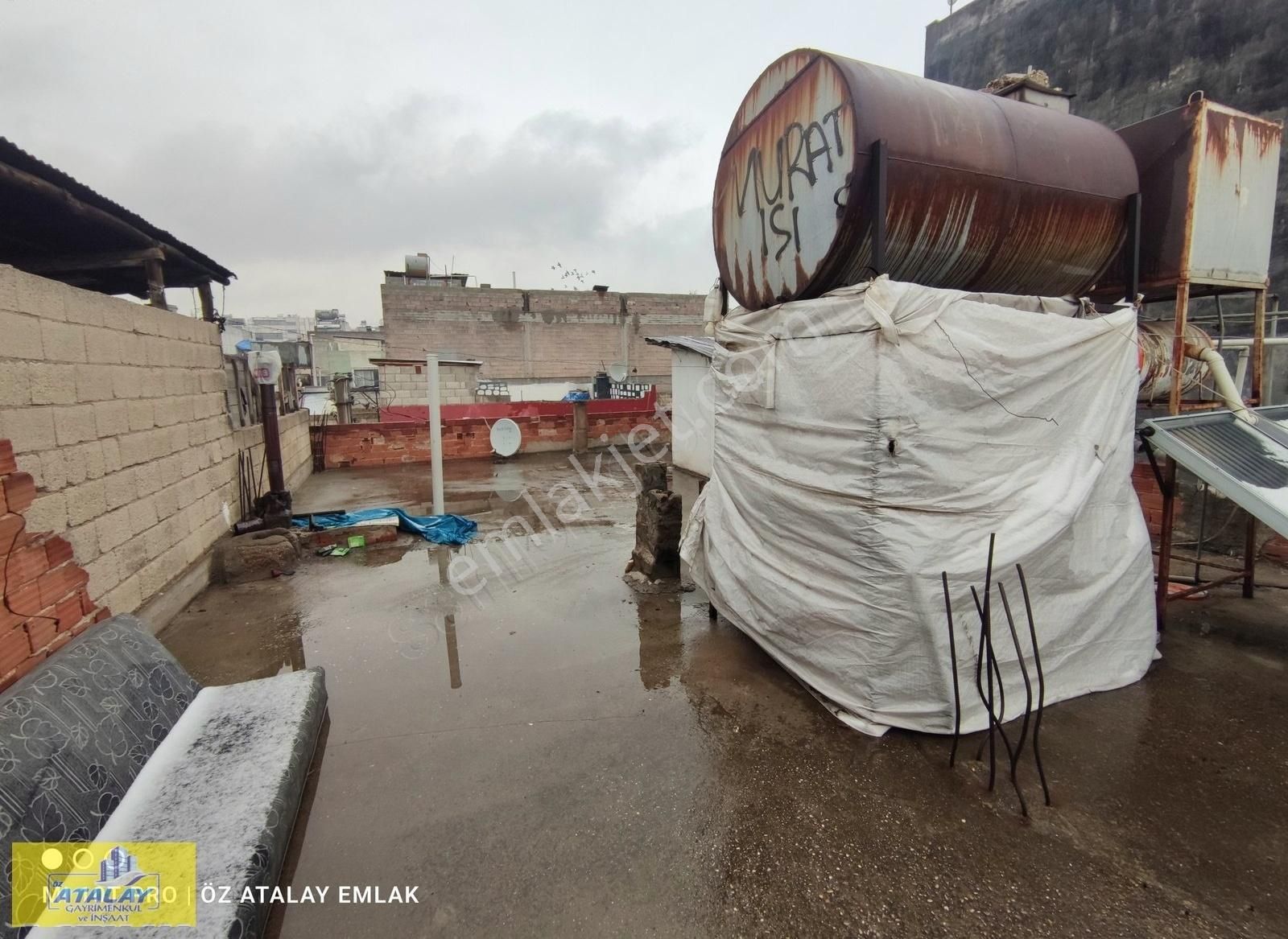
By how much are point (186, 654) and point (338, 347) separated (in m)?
30.5

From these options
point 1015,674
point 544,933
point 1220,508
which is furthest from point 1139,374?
point 544,933

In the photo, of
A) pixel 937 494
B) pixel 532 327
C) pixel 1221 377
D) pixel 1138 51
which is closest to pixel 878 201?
pixel 937 494

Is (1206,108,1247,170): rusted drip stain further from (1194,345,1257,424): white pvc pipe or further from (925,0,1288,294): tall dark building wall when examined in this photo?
(925,0,1288,294): tall dark building wall

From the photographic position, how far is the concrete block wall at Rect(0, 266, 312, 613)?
3.23 metres

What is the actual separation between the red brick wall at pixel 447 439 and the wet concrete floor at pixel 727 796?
26.1 ft

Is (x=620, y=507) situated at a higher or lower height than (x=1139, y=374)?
lower

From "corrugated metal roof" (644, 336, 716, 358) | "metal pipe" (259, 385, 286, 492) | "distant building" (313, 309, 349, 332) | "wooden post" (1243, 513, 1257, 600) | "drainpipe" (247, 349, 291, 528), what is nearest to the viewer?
"wooden post" (1243, 513, 1257, 600)

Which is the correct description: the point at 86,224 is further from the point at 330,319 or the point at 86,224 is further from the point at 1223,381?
the point at 330,319

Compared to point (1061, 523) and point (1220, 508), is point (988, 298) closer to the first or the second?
point (1061, 523)

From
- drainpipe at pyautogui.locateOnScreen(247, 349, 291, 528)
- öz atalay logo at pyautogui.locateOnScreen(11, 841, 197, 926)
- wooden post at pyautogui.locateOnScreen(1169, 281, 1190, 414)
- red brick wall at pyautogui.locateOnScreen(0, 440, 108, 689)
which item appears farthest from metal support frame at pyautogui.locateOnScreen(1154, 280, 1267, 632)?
drainpipe at pyautogui.locateOnScreen(247, 349, 291, 528)

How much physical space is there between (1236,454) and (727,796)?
350 cm

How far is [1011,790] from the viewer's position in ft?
8.38

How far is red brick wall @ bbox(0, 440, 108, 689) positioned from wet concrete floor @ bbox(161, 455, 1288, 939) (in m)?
0.88

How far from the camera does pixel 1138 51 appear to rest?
14352mm
